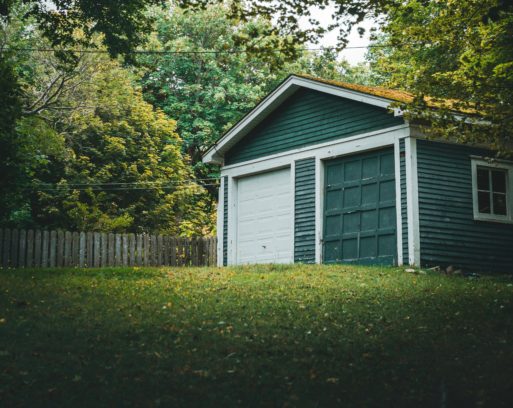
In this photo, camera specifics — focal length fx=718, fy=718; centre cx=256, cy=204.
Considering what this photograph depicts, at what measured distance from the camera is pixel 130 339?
8.55m

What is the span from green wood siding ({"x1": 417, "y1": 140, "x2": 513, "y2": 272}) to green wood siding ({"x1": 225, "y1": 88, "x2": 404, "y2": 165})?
1360 millimetres

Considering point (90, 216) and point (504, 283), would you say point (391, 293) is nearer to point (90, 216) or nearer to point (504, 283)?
point (504, 283)

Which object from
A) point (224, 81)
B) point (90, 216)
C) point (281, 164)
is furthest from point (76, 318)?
point (224, 81)

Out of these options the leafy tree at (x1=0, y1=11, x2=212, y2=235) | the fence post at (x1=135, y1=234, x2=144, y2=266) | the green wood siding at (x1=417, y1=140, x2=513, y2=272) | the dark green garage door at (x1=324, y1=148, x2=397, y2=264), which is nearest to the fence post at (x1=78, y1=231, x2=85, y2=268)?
the fence post at (x1=135, y1=234, x2=144, y2=266)

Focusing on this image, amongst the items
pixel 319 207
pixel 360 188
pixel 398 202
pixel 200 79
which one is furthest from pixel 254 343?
pixel 200 79

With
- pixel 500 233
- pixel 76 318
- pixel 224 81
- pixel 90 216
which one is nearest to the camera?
pixel 76 318

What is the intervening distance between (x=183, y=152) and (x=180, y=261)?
15978 mm

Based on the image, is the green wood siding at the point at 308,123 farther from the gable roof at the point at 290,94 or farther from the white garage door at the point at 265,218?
the white garage door at the point at 265,218

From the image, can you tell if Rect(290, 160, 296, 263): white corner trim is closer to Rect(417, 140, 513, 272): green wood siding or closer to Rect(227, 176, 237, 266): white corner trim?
Rect(227, 176, 237, 266): white corner trim

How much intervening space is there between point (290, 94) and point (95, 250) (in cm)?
A: 746

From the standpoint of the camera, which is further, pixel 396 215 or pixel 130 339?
pixel 396 215

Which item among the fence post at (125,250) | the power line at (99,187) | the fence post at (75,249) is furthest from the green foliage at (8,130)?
the power line at (99,187)

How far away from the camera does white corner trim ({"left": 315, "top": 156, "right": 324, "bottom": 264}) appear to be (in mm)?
18375

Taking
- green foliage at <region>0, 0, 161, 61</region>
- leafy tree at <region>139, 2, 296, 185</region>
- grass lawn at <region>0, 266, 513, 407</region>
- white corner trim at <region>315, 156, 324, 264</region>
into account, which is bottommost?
grass lawn at <region>0, 266, 513, 407</region>
